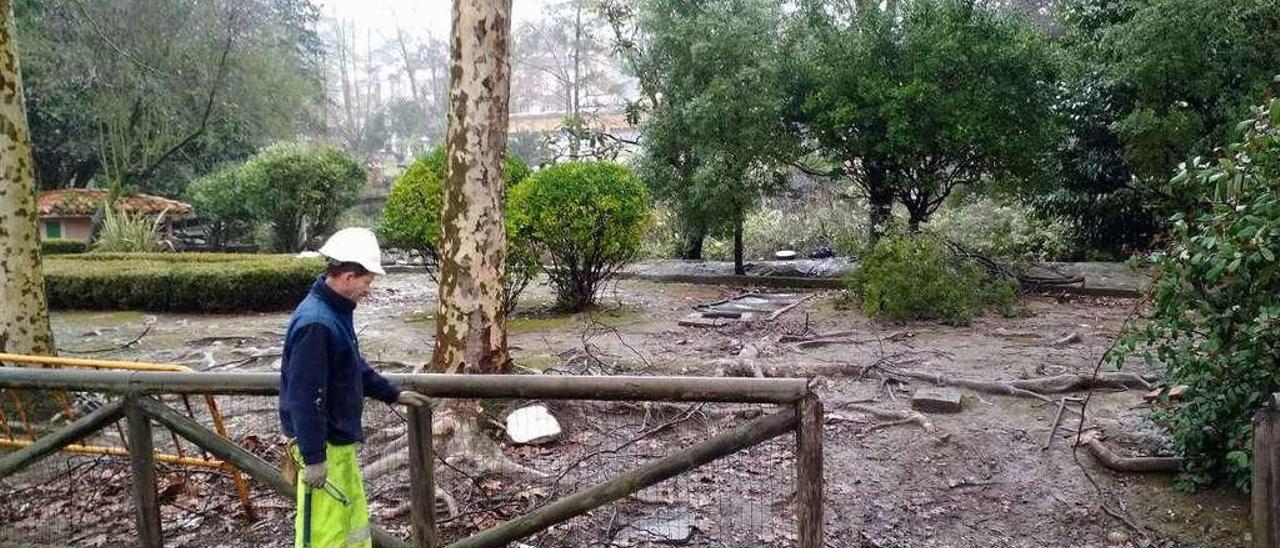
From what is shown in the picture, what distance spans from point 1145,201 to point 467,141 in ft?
38.2

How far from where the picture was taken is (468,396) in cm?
309

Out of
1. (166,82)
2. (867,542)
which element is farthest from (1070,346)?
(166,82)

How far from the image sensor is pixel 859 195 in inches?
544

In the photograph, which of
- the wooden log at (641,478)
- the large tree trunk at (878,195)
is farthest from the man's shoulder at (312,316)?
the large tree trunk at (878,195)

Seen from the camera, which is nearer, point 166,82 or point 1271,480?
point 1271,480

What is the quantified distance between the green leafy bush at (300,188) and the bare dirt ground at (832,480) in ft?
33.1

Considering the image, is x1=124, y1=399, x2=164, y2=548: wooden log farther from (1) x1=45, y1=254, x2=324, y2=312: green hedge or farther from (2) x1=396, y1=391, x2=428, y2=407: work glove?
(1) x1=45, y1=254, x2=324, y2=312: green hedge

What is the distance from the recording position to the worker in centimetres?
265

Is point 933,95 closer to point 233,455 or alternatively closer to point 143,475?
point 233,455

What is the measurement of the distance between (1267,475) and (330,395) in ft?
11.0

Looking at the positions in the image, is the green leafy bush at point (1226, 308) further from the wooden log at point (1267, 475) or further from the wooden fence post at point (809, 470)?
the wooden fence post at point (809, 470)

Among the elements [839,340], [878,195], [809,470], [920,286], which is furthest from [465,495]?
[878,195]

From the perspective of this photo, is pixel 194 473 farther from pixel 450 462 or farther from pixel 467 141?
pixel 467 141

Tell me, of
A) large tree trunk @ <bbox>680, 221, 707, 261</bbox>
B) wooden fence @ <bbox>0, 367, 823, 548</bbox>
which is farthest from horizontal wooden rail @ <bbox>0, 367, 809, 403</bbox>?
large tree trunk @ <bbox>680, 221, 707, 261</bbox>
